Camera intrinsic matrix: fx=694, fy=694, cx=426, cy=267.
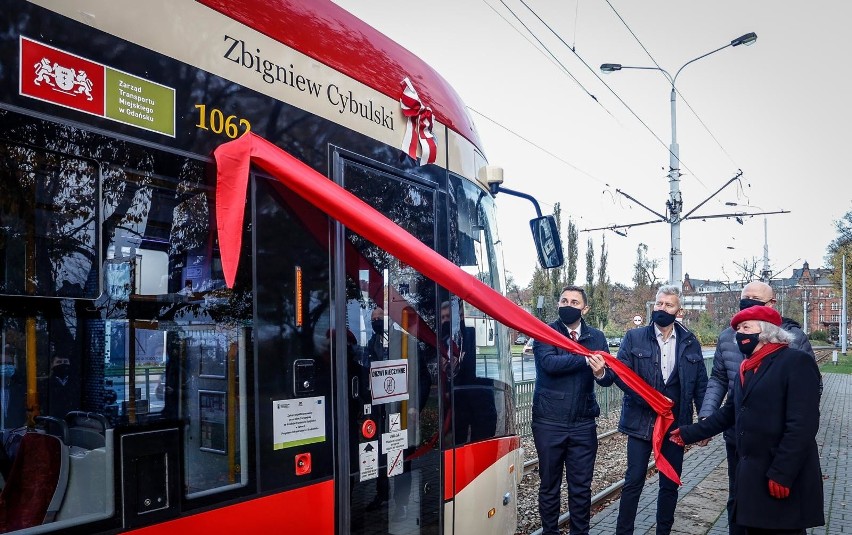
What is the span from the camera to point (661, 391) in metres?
5.63

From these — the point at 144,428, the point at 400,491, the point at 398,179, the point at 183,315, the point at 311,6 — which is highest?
the point at 311,6

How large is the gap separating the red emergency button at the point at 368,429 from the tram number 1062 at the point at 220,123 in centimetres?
142

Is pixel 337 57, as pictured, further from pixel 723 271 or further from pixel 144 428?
pixel 723 271

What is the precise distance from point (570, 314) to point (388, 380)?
8.11 ft

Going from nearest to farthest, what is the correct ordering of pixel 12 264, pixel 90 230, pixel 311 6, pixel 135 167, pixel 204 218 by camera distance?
pixel 12 264
pixel 90 230
pixel 135 167
pixel 204 218
pixel 311 6

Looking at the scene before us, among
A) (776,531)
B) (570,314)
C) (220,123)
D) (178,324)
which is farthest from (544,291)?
(178,324)

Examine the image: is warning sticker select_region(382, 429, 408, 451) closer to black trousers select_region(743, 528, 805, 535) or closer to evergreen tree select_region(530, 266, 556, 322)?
black trousers select_region(743, 528, 805, 535)

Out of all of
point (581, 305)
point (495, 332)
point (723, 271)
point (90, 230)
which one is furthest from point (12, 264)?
point (723, 271)

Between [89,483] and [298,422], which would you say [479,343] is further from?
[89,483]

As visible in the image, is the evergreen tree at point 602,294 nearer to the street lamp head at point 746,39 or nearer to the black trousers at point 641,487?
the street lamp head at point 746,39

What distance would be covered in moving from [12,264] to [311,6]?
1.86 m

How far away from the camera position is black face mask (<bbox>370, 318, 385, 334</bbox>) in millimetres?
3373

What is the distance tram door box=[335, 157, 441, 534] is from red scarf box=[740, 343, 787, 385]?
205 cm

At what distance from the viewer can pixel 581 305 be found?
555 centimetres
